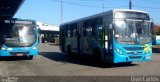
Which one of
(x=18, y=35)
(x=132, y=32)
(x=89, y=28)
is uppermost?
(x=89, y=28)

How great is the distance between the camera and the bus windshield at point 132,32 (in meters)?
16.5

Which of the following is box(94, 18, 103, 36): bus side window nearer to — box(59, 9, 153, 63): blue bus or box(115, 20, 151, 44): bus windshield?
box(59, 9, 153, 63): blue bus

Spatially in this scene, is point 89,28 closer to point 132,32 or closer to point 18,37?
point 132,32

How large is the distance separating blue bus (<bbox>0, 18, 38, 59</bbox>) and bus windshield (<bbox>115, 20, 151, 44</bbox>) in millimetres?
7931

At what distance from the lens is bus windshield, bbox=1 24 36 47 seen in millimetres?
22127

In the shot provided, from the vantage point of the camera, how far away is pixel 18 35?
73.2 ft

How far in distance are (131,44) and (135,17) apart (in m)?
1.36

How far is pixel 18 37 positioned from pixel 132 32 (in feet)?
28.1

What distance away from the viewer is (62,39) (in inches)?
1082

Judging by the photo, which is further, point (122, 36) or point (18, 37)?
point (18, 37)

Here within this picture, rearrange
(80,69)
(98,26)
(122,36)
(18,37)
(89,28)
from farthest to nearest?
1. (18,37)
2. (89,28)
3. (98,26)
4. (122,36)
5. (80,69)

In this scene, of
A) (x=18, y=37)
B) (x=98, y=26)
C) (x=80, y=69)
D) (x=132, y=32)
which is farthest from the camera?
(x=18, y=37)

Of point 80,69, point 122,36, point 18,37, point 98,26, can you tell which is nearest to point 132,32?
point 122,36

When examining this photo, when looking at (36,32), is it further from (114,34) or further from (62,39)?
(114,34)
